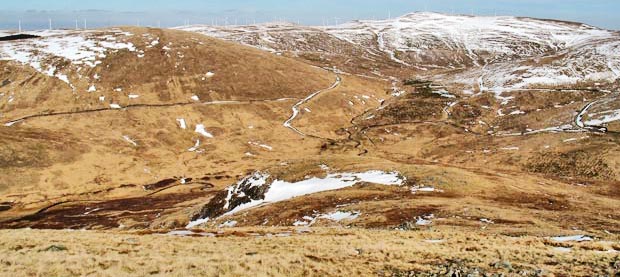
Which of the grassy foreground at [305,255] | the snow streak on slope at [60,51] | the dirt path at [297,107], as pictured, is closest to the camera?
the grassy foreground at [305,255]

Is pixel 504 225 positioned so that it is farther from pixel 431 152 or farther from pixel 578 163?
pixel 431 152

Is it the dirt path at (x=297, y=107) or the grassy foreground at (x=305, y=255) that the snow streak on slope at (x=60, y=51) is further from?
the grassy foreground at (x=305, y=255)

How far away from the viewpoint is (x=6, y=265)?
77.2 ft

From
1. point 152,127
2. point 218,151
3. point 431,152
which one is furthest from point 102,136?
point 431,152

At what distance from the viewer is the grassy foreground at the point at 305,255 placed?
22250 mm

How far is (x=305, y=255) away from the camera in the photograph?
25.7 m

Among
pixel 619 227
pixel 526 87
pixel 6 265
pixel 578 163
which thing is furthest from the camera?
pixel 526 87

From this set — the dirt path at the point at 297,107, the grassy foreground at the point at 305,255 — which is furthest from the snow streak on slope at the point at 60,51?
the grassy foreground at the point at 305,255

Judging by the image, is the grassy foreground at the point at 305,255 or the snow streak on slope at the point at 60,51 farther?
the snow streak on slope at the point at 60,51

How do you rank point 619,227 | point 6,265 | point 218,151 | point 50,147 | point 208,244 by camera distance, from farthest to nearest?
point 218,151, point 50,147, point 619,227, point 208,244, point 6,265

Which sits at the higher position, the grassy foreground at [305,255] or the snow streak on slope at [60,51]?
the snow streak on slope at [60,51]

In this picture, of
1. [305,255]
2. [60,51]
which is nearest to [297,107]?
[60,51]

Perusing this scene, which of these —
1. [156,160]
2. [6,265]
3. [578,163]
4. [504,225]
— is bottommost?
[156,160]

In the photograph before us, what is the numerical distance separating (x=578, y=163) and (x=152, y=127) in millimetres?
110586
